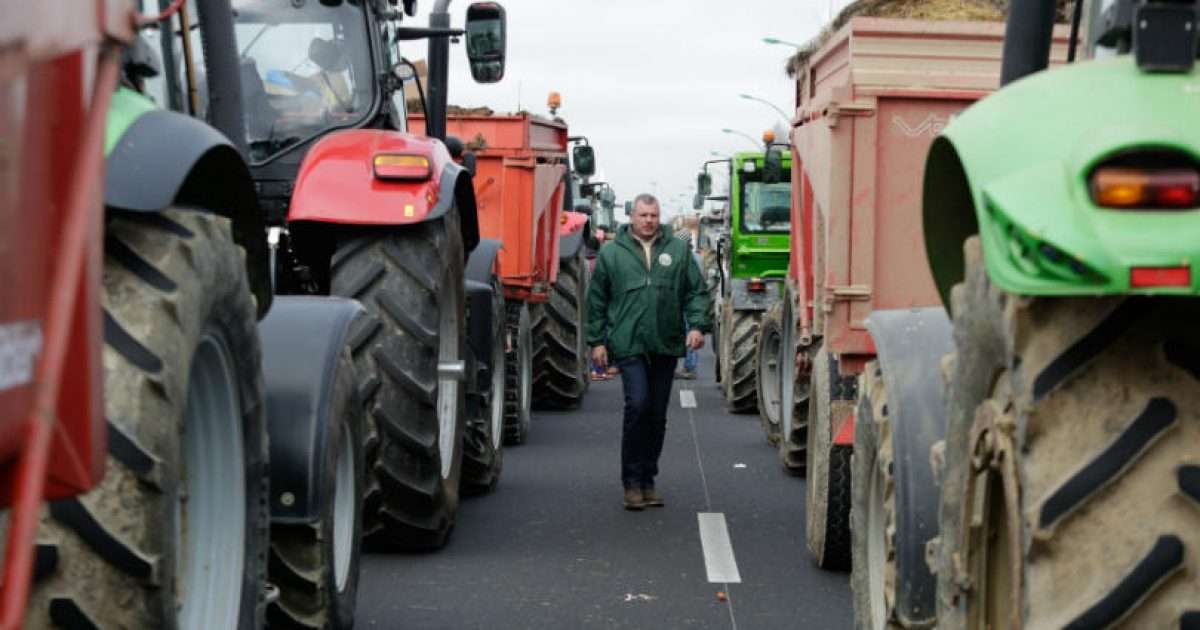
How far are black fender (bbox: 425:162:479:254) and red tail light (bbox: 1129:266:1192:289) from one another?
597 centimetres

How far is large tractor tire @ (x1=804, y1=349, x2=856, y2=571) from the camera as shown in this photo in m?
9.62

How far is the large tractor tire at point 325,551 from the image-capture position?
656 cm

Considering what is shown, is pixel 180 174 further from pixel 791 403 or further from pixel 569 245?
pixel 569 245

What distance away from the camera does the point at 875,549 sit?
679 centimetres

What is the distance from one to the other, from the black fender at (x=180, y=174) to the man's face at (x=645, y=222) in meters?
7.42

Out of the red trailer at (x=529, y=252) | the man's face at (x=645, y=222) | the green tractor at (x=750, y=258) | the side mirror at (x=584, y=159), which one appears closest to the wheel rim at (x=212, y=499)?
the man's face at (x=645, y=222)

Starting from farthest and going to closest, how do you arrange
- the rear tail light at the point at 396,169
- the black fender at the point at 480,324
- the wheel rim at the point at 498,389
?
the wheel rim at the point at 498,389 < the black fender at the point at 480,324 < the rear tail light at the point at 396,169

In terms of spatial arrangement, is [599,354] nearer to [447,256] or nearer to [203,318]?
[447,256]

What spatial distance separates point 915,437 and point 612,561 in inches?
177

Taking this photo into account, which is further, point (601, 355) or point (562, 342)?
point (562, 342)

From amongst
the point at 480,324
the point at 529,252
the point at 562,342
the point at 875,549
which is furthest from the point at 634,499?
the point at 562,342

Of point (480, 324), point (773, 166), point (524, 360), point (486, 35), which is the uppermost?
point (486, 35)

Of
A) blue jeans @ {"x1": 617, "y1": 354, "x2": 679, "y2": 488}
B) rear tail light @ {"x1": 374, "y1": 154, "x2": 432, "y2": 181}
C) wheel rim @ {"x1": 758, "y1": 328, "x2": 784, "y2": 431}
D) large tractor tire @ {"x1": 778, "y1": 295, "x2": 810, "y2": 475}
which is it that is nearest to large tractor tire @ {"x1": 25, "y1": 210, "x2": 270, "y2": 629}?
rear tail light @ {"x1": 374, "y1": 154, "x2": 432, "y2": 181}

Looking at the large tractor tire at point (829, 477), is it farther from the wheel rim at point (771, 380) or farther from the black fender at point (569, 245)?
the black fender at point (569, 245)
